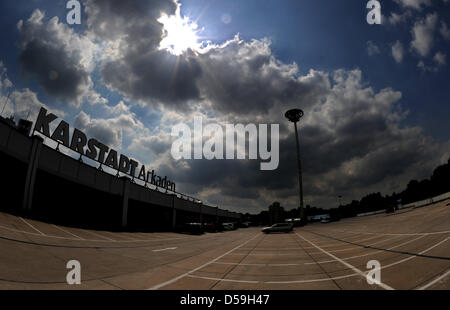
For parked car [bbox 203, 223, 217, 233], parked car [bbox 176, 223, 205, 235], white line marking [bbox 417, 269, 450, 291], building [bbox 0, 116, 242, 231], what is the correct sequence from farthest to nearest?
parked car [bbox 203, 223, 217, 233], parked car [bbox 176, 223, 205, 235], building [bbox 0, 116, 242, 231], white line marking [bbox 417, 269, 450, 291]

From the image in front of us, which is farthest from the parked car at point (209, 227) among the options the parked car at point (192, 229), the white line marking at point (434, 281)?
the white line marking at point (434, 281)

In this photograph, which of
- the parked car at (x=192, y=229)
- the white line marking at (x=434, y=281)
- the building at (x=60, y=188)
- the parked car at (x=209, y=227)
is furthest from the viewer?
the parked car at (x=209, y=227)

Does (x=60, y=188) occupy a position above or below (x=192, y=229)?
above

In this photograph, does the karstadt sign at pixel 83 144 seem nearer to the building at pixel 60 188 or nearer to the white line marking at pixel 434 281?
the building at pixel 60 188

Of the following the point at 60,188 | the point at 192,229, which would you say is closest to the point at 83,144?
the point at 60,188

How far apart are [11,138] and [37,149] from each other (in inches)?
76.9

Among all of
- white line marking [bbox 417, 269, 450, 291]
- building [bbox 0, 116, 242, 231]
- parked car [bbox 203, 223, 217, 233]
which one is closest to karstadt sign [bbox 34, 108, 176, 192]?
building [bbox 0, 116, 242, 231]

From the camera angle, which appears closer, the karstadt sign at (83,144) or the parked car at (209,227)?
the karstadt sign at (83,144)

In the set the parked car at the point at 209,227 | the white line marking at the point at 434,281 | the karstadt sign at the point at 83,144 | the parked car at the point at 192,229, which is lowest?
the parked car at the point at 209,227

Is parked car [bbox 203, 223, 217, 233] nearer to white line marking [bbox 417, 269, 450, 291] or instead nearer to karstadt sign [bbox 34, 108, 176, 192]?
karstadt sign [bbox 34, 108, 176, 192]

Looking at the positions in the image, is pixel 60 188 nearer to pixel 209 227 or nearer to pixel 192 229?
pixel 192 229

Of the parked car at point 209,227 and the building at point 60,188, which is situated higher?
the building at point 60,188
